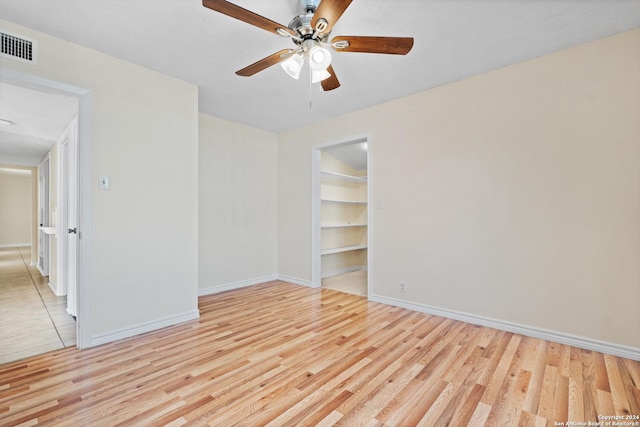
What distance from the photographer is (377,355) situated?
2291 millimetres

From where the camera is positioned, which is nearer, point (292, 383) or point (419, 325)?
point (292, 383)

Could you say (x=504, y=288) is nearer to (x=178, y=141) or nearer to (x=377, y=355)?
(x=377, y=355)

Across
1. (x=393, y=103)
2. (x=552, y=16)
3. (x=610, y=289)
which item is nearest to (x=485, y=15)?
(x=552, y=16)

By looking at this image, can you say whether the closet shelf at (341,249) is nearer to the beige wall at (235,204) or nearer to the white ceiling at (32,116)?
the beige wall at (235,204)

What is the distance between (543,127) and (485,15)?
1191 mm

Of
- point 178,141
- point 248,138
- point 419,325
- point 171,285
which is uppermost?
point 248,138

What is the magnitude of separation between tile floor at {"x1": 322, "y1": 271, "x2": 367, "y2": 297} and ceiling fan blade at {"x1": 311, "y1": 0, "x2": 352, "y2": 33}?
130 inches

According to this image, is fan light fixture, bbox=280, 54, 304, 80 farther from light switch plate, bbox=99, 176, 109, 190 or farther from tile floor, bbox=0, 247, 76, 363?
tile floor, bbox=0, 247, 76, 363

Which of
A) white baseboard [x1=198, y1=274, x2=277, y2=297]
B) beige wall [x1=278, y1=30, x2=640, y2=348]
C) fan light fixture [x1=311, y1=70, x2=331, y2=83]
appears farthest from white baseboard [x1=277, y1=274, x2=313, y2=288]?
fan light fixture [x1=311, y1=70, x2=331, y2=83]

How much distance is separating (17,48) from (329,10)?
237 centimetres

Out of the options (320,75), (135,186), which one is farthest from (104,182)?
(320,75)

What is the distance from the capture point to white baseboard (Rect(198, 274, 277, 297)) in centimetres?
400

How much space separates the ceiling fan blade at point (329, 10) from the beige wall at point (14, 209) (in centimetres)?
1264

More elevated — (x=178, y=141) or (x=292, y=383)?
(x=178, y=141)
